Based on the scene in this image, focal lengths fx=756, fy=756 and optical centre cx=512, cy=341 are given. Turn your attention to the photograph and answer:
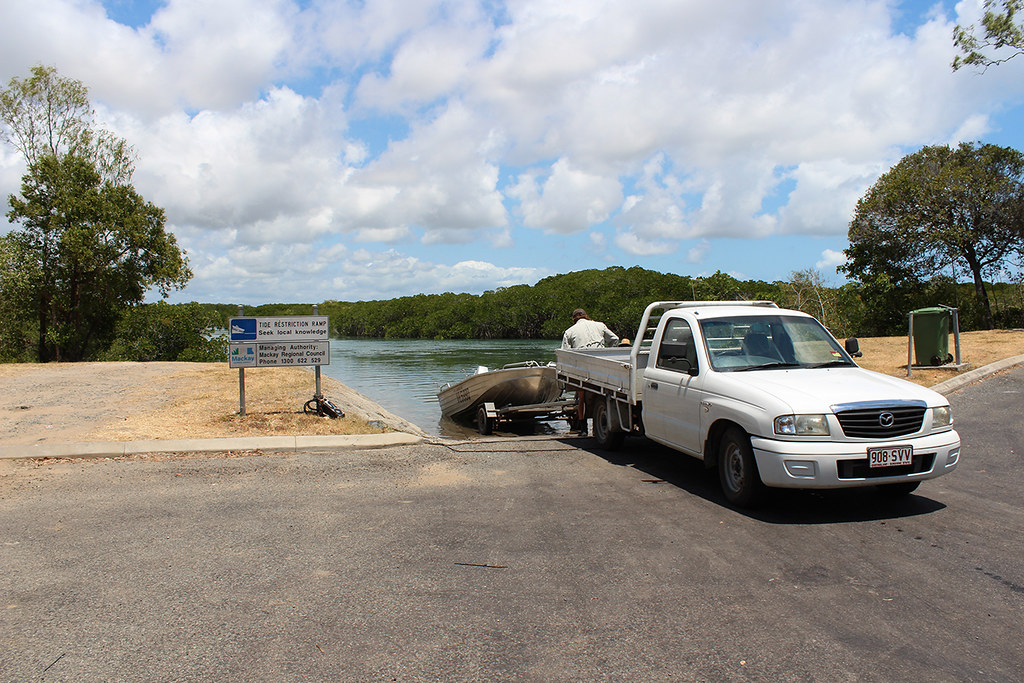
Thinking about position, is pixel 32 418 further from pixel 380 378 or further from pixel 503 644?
pixel 380 378

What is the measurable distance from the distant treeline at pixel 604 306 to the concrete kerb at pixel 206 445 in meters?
25.9

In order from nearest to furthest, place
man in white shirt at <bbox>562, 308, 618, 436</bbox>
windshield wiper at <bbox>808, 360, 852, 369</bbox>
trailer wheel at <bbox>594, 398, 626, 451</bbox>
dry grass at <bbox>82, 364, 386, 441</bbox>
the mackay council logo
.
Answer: windshield wiper at <bbox>808, 360, 852, 369</bbox> → trailer wheel at <bbox>594, 398, 626, 451</bbox> → dry grass at <bbox>82, 364, 386, 441</bbox> → the mackay council logo → man in white shirt at <bbox>562, 308, 618, 436</bbox>

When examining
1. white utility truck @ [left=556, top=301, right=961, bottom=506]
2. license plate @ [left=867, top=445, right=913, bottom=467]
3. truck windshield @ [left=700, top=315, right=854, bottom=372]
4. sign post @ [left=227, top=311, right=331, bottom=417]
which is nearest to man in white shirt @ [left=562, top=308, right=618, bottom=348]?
white utility truck @ [left=556, top=301, right=961, bottom=506]

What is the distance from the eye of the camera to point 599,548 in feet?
17.7

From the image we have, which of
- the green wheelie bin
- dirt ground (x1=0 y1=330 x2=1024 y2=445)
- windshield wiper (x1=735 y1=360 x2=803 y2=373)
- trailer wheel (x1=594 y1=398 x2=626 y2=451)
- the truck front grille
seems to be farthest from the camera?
the green wheelie bin

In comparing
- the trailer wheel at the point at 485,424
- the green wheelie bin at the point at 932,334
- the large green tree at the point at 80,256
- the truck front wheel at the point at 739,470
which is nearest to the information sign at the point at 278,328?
the trailer wheel at the point at 485,424

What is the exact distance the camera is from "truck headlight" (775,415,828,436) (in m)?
6.01

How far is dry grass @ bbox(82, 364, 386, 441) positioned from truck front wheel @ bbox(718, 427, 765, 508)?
5.75 m

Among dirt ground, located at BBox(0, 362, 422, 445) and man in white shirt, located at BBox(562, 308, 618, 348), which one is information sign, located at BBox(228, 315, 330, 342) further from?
man in white shirt, located at BBox(562, 308, 618, 348)

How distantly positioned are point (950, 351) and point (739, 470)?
17.2m

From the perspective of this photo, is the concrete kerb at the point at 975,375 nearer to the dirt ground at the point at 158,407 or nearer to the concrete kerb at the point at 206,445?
the dirt ground at the point at 158,407

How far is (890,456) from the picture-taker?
596cm

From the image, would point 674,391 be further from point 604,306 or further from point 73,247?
point 604,306

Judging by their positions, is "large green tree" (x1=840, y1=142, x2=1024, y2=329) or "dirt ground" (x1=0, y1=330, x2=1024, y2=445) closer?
"dirt ground" (x1=0, y1=330, x2=1024, y2=445)
